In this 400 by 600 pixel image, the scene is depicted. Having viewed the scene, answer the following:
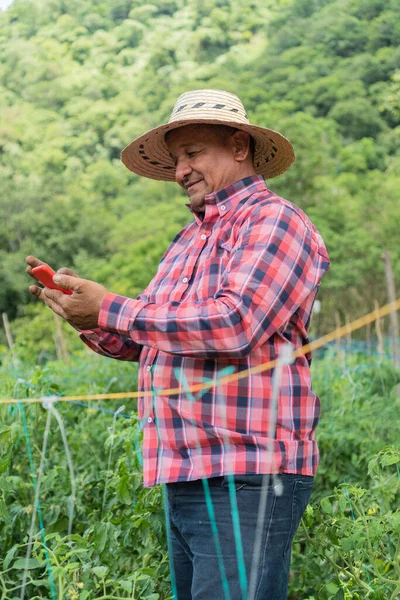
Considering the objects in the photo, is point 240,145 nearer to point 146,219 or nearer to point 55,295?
point 55,295

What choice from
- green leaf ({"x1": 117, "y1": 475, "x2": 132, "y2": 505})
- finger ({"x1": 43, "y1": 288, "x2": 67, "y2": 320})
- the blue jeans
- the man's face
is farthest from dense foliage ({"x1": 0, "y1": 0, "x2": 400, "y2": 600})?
the man's face

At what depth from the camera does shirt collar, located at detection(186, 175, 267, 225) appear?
62.2 inches

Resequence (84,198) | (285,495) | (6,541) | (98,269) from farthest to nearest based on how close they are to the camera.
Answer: (84,198) → (98,269) → (6,541) → (285,495)

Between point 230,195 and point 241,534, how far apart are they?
671 millimetres

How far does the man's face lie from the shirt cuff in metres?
0.33

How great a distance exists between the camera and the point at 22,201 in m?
31.2

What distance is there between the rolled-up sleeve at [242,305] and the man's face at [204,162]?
0.66 feet

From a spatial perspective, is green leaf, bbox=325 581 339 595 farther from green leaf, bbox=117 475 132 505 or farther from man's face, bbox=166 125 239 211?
man's face, bbox=166 125 239 211

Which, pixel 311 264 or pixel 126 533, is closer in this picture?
pixel 311 264

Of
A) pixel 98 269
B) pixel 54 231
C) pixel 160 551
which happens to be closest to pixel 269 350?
pixel 160 551

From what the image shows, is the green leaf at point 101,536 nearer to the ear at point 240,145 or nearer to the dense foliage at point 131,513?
the dense foliage at point 131,513

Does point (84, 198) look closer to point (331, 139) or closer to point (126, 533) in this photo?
point (331, 139)

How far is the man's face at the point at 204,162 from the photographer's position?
1629 millimetres

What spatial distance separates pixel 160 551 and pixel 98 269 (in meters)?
25.3
